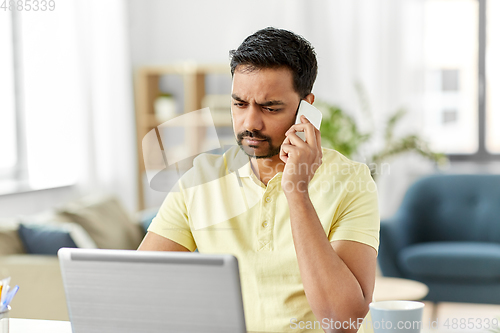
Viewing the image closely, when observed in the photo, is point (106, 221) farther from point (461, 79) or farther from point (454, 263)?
point (461, 79)

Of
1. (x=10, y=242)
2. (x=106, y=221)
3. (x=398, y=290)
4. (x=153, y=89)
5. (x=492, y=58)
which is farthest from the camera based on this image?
(x=153, y=89)

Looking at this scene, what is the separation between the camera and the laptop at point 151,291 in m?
0.65

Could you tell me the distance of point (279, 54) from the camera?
3.35ft

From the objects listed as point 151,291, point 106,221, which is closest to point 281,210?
point 151,291

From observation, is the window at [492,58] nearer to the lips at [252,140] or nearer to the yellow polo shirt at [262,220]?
the yellow polo shirt at [262,220]

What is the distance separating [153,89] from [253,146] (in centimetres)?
294

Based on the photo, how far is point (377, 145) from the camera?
3631 millimetres

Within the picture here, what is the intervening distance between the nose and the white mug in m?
0.41

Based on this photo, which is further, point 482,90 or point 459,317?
point 482,90

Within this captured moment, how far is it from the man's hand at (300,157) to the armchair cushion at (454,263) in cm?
195

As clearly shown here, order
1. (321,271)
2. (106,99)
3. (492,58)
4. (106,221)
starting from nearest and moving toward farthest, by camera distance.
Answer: (321,271)
(106,221)
(106,99)
(492,58)

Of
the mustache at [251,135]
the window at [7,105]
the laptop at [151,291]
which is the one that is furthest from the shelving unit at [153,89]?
the laptop at [151,291]

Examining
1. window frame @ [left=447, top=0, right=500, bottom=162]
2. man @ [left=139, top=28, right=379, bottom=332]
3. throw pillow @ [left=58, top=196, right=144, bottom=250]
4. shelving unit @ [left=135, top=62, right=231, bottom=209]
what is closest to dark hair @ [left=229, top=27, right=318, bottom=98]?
man @ [left=139, top=28, right=379, bottom=332]

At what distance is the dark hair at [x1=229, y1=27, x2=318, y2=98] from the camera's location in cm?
101
